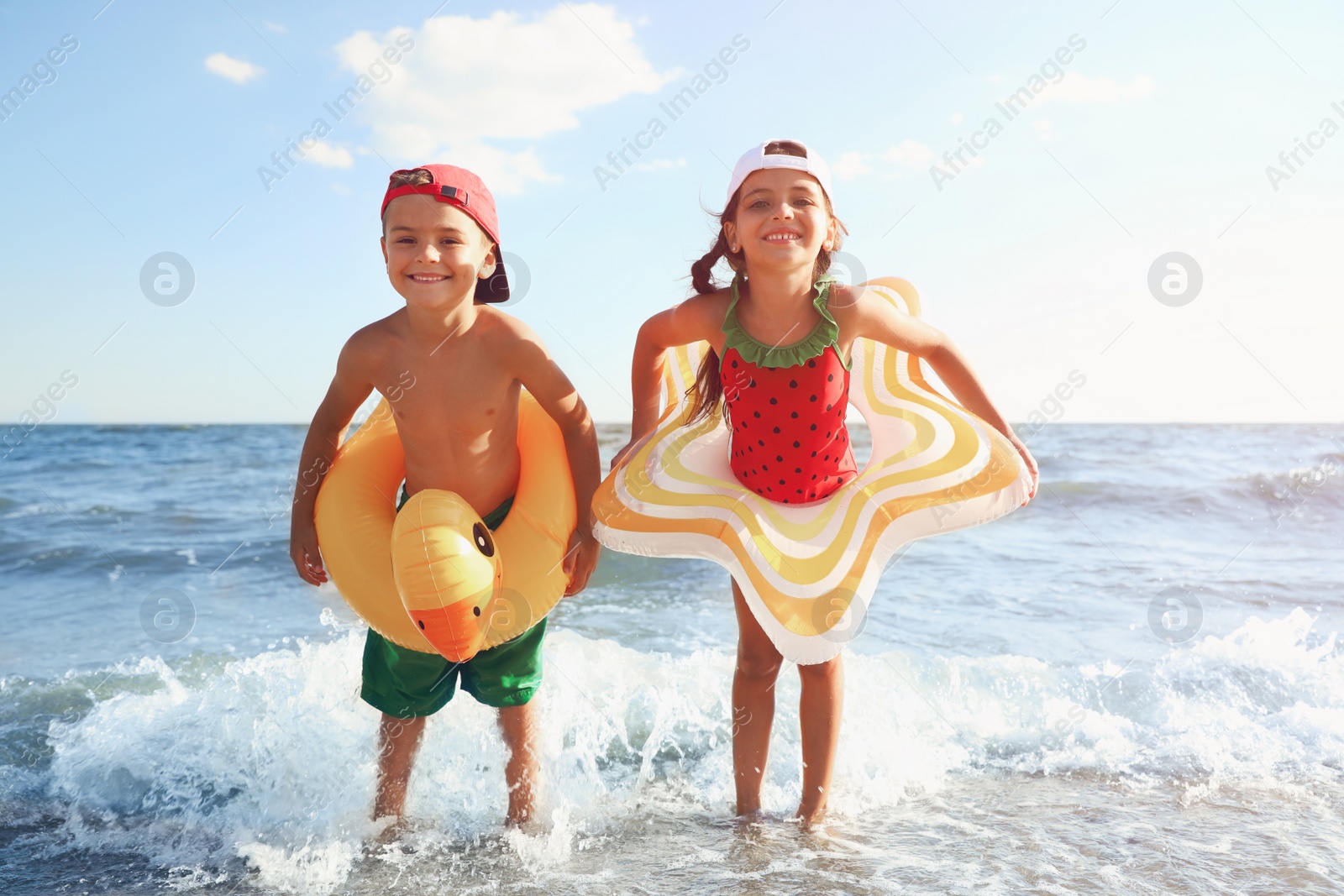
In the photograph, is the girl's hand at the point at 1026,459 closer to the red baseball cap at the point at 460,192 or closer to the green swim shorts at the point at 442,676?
the green swim shorts at the point at 442,676

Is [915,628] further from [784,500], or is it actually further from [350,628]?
[350,628]

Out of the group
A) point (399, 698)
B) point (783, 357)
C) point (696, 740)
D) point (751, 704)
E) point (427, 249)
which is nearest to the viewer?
point (427, 249)

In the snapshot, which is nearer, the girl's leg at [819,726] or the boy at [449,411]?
the boy at [449,411]

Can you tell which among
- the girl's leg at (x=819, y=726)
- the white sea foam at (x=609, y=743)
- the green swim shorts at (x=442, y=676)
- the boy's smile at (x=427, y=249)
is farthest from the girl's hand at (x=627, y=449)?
the white sea foam at (x=609, y=743)

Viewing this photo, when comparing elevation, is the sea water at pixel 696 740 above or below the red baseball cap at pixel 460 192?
below

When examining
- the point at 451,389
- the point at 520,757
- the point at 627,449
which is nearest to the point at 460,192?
the point at 451,389

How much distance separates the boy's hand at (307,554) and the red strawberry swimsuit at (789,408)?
1.33 meters

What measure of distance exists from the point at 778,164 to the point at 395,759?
2060mm

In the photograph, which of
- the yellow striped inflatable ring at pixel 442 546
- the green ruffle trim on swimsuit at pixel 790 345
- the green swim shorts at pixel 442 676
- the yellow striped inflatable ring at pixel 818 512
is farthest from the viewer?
the green swim shorts at pixel 442 676

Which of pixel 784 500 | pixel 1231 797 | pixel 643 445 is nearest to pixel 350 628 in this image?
pixel 643 445

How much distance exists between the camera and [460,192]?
2.38 metres

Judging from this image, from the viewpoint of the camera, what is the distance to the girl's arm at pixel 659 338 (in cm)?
254

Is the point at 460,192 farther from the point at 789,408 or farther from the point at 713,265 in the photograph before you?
the point at 789,408

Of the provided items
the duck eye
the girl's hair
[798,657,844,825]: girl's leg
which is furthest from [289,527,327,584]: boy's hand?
[798,657,844,825]: girl's leg
